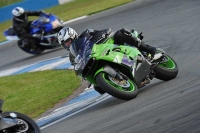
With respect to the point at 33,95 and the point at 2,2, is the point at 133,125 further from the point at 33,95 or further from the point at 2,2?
the point at 2,2

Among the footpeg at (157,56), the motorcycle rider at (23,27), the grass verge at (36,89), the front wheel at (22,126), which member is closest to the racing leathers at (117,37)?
the footpeg at (157,56)

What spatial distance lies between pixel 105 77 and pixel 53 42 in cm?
901

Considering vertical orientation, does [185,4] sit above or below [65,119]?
below

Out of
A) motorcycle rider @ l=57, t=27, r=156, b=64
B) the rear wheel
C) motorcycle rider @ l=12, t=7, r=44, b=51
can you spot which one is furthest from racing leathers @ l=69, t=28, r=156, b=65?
motorcycle rider @ l=12, t=7, r=44, b=51

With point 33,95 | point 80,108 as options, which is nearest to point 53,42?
point 33,95

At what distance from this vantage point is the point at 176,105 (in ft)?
23.0

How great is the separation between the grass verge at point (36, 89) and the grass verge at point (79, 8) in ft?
29.1

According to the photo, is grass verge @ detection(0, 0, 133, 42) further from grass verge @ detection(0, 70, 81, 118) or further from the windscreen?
the windscreen

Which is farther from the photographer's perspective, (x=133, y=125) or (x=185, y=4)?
(x=185, y=4)

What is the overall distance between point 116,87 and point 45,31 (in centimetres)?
926

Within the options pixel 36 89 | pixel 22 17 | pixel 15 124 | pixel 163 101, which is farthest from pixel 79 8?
pixel 15 124

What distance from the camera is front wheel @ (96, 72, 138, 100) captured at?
7.90 m

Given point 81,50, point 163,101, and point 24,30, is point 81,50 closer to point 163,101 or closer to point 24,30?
point 163,101

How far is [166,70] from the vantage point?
29.5 feet
